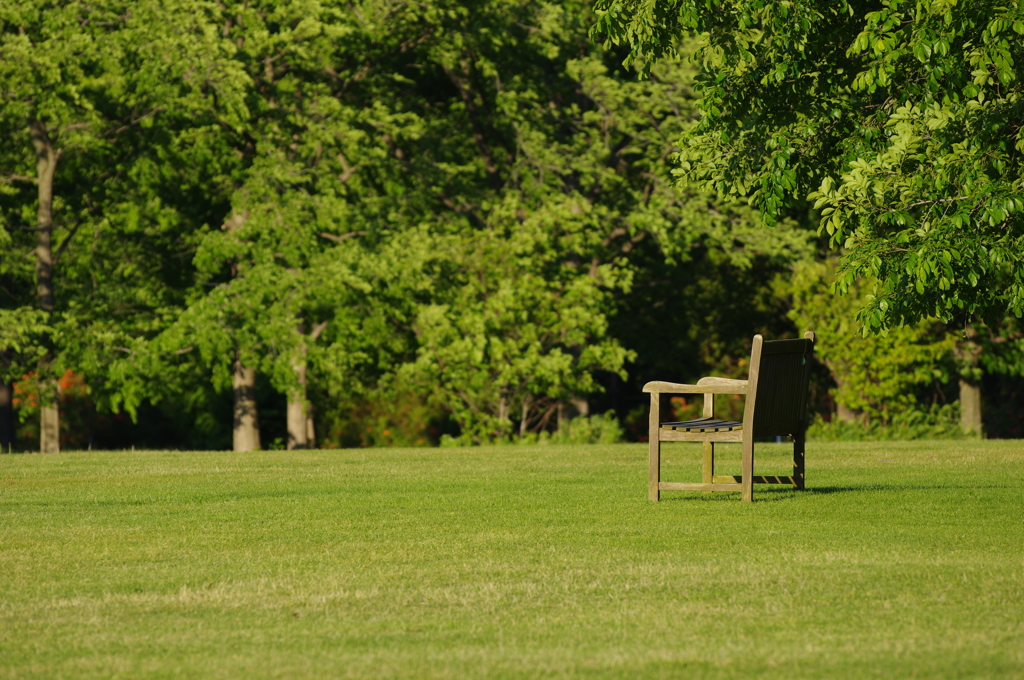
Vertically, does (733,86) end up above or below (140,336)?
above

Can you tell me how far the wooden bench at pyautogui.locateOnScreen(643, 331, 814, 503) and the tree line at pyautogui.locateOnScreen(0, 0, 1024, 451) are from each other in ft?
28.1

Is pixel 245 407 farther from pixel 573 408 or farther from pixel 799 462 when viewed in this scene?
pixel 799 462

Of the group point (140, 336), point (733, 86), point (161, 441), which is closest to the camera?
point (733, 86)

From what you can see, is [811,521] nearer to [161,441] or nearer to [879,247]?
[879,247]

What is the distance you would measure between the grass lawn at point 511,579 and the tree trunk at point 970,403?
9907mm

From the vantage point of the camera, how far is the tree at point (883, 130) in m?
8.25

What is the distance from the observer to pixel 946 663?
4.50 m

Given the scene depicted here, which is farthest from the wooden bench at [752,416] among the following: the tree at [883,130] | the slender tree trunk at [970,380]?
the slender tree trunk at [970,380]

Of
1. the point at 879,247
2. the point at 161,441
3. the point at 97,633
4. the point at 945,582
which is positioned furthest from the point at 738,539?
the point at 161,441

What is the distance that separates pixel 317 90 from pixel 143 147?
2996 millimetres

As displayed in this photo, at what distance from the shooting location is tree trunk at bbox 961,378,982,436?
20.9 m

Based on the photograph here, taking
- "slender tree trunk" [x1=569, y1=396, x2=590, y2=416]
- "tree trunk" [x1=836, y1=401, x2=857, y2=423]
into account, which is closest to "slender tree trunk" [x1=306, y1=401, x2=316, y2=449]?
"slender tree trunk" [x1=569, y1=396, x2=590, y2=416]

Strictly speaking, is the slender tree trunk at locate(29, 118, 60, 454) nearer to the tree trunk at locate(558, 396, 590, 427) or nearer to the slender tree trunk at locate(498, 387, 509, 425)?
the slender tree trunk at locate(498, 387, 509, 425)

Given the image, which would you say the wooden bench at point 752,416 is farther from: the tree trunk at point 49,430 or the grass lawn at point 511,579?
the tree trunk at point 49,430
